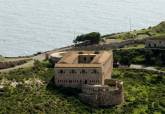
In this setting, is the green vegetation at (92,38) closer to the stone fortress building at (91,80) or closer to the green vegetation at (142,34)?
the green vegetation at (142,34)

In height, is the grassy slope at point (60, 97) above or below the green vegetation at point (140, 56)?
below

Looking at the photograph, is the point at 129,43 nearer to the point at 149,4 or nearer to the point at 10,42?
the point at 10,42

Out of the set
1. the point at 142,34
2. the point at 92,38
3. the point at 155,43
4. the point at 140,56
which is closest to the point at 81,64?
the point at 140,56

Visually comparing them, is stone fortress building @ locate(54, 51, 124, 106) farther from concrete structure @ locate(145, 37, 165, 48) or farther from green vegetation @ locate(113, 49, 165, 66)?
concrete structure @ locate(145, 37, 165, 48)

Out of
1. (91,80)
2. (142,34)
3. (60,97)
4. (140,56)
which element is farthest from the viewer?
(142,34)

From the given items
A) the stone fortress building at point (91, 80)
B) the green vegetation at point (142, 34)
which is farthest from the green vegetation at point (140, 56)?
the stone fortress building at point (91, 80)

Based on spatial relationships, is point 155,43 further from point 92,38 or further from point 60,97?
point 60,97
